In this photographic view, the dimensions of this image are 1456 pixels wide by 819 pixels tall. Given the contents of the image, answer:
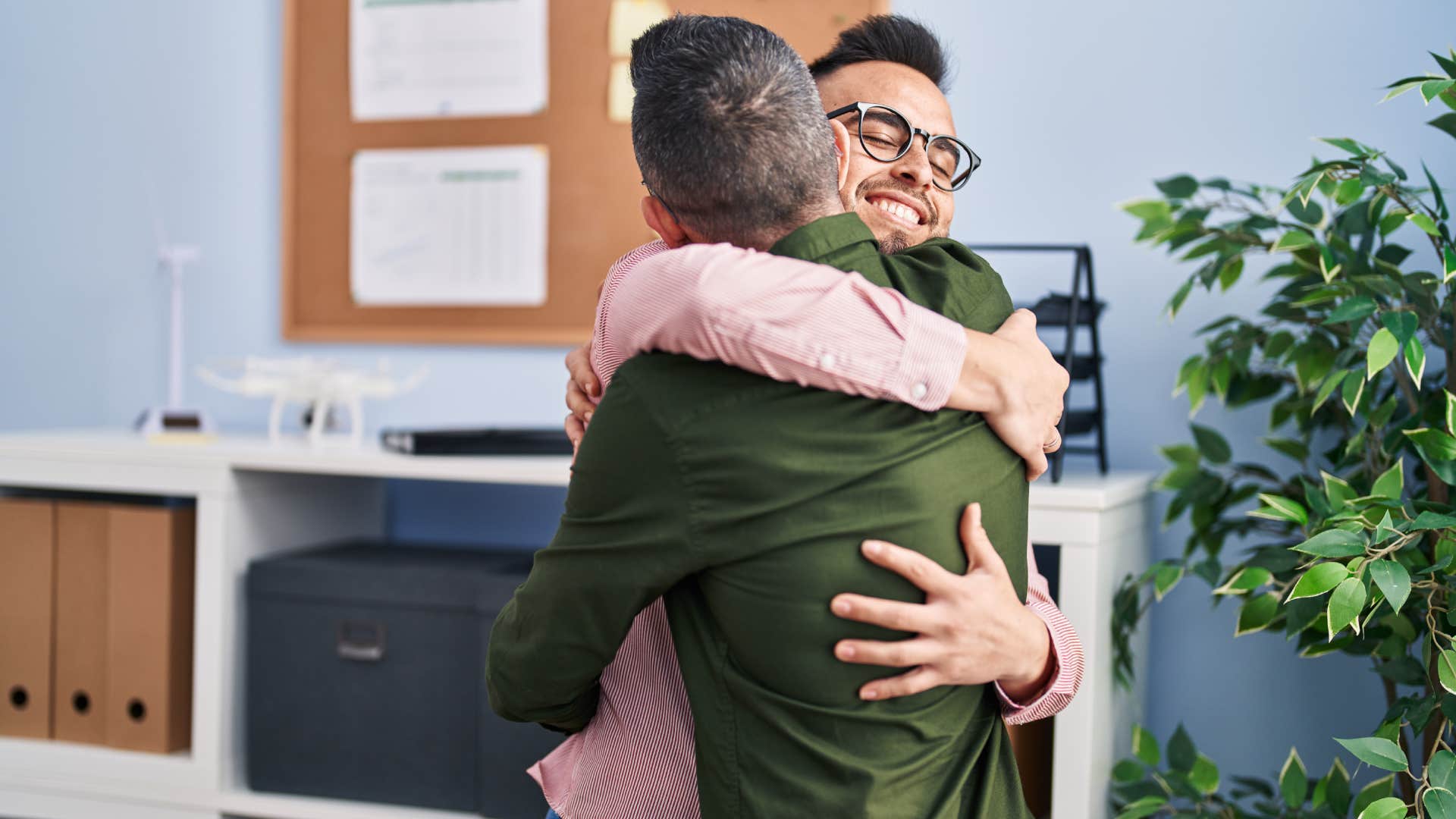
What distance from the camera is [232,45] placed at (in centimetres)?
227

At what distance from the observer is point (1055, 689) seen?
0.94 metres

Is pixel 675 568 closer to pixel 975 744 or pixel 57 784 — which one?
pixel 975 744

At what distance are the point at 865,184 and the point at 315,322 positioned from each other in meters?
1.38

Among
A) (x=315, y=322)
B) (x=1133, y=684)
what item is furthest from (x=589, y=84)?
(x=1133, y=684)

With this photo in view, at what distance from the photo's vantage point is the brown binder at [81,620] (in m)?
1.83

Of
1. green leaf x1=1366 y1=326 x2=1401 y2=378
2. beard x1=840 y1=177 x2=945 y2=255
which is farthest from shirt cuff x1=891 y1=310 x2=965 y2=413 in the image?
green leaf x1=1366 y1=326 x2=1401 y2=378

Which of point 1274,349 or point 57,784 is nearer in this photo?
point 1274,349

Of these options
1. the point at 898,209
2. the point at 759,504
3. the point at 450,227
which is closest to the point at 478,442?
the point at 450,227

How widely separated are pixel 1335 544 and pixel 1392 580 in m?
0.06

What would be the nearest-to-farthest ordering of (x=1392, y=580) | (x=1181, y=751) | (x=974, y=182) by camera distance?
(x=1392, y=580)
(x=1181, y=751)
(x=974, y=182)

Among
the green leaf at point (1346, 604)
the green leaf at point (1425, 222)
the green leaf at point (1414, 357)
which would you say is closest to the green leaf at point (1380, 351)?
the green leaf at point (1414, 357)

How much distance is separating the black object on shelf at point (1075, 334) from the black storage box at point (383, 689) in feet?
2.70

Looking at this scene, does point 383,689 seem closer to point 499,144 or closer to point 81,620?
point 81,620

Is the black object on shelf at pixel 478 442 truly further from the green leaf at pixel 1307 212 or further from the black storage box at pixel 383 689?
the green leaf at pixel 1307 212
